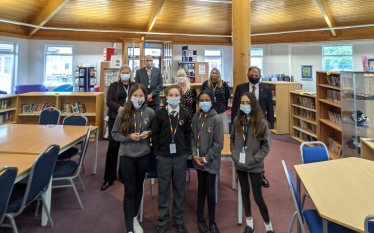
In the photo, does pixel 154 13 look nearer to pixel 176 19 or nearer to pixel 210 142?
pixel 176 19

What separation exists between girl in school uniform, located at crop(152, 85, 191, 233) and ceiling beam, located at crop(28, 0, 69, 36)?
579 cm

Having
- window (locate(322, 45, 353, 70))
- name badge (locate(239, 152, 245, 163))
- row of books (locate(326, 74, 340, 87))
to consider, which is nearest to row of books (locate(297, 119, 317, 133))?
row of books (locate(326, 74, 340, 87))

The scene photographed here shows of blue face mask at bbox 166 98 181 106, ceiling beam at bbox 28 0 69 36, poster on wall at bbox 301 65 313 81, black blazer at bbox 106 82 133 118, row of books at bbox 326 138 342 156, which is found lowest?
row of books at bbox 326 138 342 156

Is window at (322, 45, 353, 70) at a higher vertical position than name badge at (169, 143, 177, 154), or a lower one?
higher

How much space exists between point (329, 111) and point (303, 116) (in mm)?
1114

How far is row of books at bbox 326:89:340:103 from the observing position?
432cm

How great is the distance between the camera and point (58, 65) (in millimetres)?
8875

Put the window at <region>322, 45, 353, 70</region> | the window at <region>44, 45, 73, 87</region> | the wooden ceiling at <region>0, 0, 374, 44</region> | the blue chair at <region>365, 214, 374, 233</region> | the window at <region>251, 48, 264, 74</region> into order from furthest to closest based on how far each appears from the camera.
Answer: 1. the window at <region>251, 48, 264, 74</region>
2. the window at <region>44, 45, 73, 87</region>
3. the window at <region>322, 45, 353, 70</region>
4. the wooden ceiling at <region>0, 0, 374, 44</region>
5. the blue chair at <region>365, 214, 374, 233</region>

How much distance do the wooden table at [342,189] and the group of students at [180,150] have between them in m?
0.45

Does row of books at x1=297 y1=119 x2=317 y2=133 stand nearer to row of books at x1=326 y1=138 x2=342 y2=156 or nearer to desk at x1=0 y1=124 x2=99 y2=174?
row of books at x1=326 y1=138 x2=342 y2=156

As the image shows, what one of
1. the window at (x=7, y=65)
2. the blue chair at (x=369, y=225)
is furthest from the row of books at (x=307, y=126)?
the window at (x=7, y=65)

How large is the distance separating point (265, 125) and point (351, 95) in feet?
7.96

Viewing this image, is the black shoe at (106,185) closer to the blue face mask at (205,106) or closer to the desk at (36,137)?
the desk at (36,137)

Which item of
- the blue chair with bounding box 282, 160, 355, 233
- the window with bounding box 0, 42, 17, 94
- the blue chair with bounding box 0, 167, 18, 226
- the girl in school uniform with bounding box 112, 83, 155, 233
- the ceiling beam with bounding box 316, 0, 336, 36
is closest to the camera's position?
the blue chair with bounding box 0, 167, 18, 226
